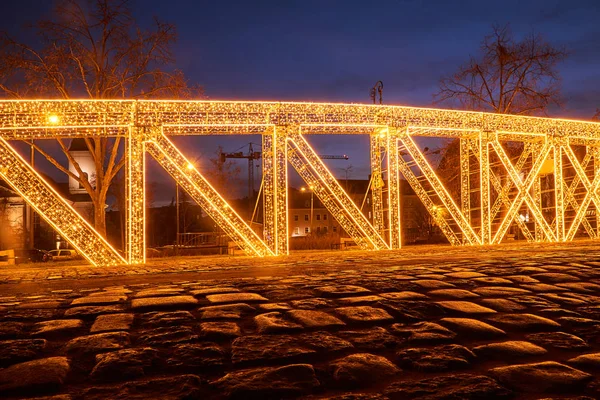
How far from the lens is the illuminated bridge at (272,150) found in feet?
38.9

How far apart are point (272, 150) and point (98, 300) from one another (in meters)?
8.82

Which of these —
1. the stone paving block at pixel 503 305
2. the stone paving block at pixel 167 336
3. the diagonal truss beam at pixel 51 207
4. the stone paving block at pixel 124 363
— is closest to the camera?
the stone paving block at pixel 124 363

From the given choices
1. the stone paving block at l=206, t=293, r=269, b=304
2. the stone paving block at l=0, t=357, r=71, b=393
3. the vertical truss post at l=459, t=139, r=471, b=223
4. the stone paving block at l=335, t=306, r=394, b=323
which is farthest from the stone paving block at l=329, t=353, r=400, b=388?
the vertical truss post at l=459, t=139, r=471, b=223

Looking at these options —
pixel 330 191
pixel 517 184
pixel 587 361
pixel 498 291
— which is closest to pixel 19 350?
pixel 587 361

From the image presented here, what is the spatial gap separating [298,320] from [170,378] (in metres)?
1.38

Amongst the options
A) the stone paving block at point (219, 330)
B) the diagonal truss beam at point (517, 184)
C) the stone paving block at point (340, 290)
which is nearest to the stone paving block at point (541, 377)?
the stone paving block at point (219, 330)

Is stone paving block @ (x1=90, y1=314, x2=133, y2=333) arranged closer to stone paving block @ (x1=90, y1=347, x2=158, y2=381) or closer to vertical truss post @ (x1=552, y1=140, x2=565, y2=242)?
stone paving block @ (x1=90, y1=347, x2=158, y2=381)

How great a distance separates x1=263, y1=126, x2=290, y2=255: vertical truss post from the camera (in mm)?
13227

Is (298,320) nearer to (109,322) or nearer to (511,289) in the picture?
(109,322)

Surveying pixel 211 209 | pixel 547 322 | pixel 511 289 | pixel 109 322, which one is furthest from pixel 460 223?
pixel 109 322

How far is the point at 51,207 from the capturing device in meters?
11.7

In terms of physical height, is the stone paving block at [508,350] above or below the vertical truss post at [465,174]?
below

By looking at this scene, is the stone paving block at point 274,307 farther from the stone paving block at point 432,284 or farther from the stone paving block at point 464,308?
the stone paving block at point 432,284

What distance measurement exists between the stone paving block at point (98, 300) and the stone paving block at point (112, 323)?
2.37 feet
